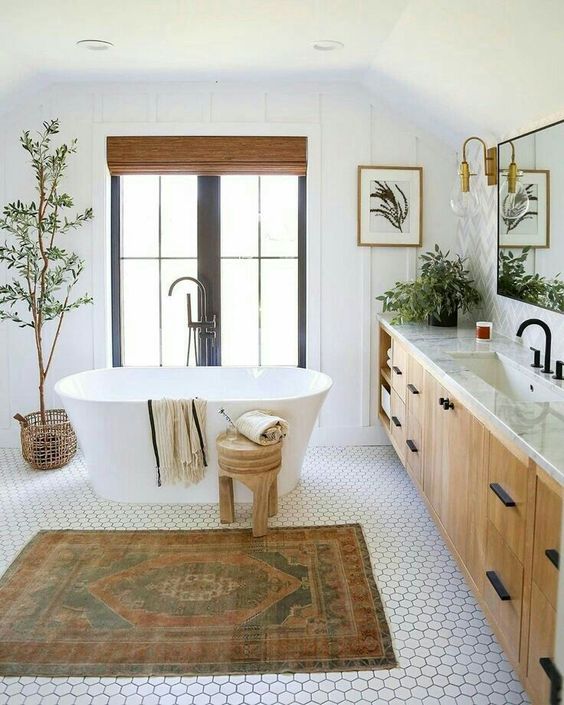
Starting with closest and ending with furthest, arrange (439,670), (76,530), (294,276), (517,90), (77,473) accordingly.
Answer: (439,670)
(517,90)
(76,530)
(77,473)
(294,276)

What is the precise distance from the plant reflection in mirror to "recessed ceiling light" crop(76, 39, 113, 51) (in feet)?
7.80

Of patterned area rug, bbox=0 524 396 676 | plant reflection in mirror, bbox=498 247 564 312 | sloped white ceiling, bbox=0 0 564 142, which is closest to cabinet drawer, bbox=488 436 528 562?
patterned area rug, bbox=0 524 396 676

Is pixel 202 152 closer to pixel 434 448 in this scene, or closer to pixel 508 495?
pixel 434 448

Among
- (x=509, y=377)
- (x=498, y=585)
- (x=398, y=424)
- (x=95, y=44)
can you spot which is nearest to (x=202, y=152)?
(x=95, y=44)

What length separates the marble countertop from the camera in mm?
1878

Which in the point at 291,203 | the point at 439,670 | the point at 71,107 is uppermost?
the point at 71,107

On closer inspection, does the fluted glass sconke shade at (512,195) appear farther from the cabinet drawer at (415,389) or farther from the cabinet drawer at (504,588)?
the cabinet drawer at (504,588)

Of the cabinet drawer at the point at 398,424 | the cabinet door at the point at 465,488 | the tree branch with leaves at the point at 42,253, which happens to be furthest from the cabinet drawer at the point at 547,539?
the tree branch with leaves at the point at 42,253

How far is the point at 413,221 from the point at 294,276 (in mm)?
885

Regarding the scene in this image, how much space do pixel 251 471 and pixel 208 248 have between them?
6.45 feet

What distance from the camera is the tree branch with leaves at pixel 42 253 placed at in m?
4.32

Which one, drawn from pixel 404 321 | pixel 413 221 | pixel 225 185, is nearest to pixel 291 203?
pixel 225 185

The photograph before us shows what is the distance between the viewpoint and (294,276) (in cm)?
491

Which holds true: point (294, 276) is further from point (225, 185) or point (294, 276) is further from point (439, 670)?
point (439, 670)
